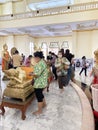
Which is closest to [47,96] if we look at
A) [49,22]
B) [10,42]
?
[49,22]

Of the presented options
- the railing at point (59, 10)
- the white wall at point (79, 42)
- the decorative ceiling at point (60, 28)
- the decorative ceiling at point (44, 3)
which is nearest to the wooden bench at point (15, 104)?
the railing at point (59, 10)

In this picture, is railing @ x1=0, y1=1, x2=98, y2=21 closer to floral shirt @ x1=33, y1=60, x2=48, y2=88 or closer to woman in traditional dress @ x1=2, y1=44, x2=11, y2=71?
woman in traditional dress @ x1=2, y1=44, x2=11, y2=71

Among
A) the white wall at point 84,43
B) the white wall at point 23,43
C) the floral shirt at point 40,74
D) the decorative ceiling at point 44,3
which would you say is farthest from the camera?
the white wall at point 23,43

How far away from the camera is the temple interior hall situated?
7.55 feet

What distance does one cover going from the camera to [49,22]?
7.83 m

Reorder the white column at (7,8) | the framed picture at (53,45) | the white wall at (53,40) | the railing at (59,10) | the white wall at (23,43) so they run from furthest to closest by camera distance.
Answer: the framed picture at (53,45)
the white wall at (53,40)
the white wall at (23,43)
the white column at (7,8)
the railing at (59,10)

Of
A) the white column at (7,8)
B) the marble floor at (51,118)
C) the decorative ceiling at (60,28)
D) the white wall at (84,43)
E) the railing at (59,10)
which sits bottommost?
the marble floor at (51,118)

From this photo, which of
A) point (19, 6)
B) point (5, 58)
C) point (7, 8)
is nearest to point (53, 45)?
point (19, 6)

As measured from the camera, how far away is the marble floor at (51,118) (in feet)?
7.27

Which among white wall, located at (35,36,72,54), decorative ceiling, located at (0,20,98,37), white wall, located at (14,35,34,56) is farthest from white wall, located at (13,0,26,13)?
white wall, located at (35,36,72,54)

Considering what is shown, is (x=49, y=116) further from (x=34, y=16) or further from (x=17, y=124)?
(x=34, y=16)

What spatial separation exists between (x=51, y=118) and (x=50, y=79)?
2.63 meters

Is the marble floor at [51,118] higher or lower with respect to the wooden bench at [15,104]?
lower

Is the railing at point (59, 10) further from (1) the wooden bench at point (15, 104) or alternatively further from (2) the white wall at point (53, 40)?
(2) the white wall at point (53, 40)
